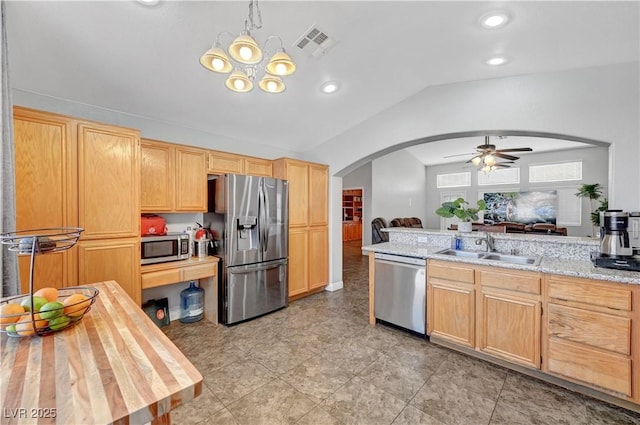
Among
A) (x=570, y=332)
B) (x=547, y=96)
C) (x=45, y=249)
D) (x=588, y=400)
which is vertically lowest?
(x=588, y=400)

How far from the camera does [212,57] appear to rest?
5.49ft

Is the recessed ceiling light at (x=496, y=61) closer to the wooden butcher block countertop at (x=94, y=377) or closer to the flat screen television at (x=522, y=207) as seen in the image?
the wooden butcher block countertop at (x=94, y=377)

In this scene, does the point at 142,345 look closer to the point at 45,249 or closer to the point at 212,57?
the point at 45,249

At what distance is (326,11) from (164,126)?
2.34 metres

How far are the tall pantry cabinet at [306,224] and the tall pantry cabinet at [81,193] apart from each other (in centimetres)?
197

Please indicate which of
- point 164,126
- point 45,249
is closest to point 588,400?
point 45,249

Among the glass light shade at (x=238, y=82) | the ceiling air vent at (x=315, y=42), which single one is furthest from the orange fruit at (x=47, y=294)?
the ceiling air vent at (x=315, y=42)

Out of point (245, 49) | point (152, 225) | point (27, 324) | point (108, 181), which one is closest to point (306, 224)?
point (152, 225)

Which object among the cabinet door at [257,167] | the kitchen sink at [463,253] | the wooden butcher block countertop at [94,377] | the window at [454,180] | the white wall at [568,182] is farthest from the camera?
the window at [454,180]

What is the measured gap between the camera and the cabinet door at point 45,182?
207cm

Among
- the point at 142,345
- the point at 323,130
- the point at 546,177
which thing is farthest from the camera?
the point at 546,177

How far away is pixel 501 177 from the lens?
28.0 feet

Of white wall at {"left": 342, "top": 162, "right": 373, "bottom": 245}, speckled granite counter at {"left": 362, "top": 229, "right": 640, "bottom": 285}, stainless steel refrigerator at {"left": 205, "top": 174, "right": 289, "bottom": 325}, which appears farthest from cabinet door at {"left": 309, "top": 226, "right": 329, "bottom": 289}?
white wall at {"left": 342, "top": 162, "right": 373, "bottom": 245}

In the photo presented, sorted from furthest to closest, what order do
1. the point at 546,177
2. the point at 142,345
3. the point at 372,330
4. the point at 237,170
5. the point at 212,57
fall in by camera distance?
the point at 546,177, the point at 237,170, the point at 372,330, the point at 212,57, the point at 142,345
